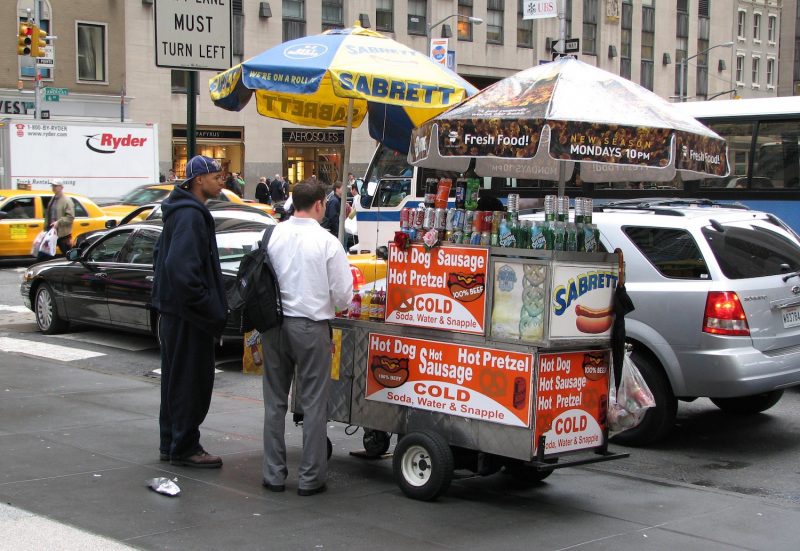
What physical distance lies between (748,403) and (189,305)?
553 cm

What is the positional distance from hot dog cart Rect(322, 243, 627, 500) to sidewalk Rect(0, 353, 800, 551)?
0.31 m

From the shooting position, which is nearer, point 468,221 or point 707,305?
point 468,221

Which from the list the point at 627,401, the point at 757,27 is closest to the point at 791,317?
the point at 627,401

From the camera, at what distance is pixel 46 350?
1209 cm

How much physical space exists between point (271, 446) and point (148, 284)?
19.7ft

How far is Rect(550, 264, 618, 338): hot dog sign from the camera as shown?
592cm

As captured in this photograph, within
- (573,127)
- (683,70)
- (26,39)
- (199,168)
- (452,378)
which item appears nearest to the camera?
(573,127)

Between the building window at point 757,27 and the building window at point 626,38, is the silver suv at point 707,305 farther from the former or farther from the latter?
the building window at point 757,27

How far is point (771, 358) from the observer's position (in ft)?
25.9

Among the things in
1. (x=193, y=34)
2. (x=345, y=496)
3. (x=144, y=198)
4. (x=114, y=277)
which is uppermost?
(x=193, y=34)

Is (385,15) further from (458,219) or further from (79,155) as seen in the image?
(458,219)

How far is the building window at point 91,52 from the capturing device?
4106cm

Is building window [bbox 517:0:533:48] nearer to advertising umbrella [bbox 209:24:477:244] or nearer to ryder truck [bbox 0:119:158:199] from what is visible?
ryder truck [bbox 0:119:158:199]

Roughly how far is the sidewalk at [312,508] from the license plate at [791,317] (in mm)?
1979
